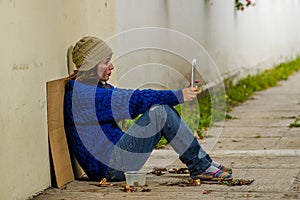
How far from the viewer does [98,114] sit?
5.93 metres

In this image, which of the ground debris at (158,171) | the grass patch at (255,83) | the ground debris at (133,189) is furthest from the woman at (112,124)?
the grass patch at (255,83)

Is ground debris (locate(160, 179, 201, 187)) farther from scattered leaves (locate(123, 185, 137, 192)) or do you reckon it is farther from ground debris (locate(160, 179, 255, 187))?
scattered leaves (locate(123, 185, 137, 192))

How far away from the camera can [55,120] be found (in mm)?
5938

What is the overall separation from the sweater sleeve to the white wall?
8.09 feet

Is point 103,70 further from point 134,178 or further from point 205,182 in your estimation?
point 205,182

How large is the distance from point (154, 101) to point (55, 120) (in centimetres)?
71

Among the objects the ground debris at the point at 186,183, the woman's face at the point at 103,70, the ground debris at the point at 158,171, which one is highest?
the woman's face at the point at 103,70

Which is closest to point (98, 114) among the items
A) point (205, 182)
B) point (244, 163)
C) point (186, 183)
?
point (186, 183)

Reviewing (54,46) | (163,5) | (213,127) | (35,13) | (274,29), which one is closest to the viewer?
(35,13)

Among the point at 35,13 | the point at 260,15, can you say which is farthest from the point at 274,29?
the point at 35,13

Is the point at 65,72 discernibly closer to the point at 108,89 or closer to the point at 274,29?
the point at 108,89

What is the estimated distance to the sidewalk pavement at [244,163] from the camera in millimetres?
5656

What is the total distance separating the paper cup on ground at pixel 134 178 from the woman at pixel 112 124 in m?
0.13

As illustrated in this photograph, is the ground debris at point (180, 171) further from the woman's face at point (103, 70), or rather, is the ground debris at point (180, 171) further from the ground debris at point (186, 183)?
the woman's face at point (103, 70)
